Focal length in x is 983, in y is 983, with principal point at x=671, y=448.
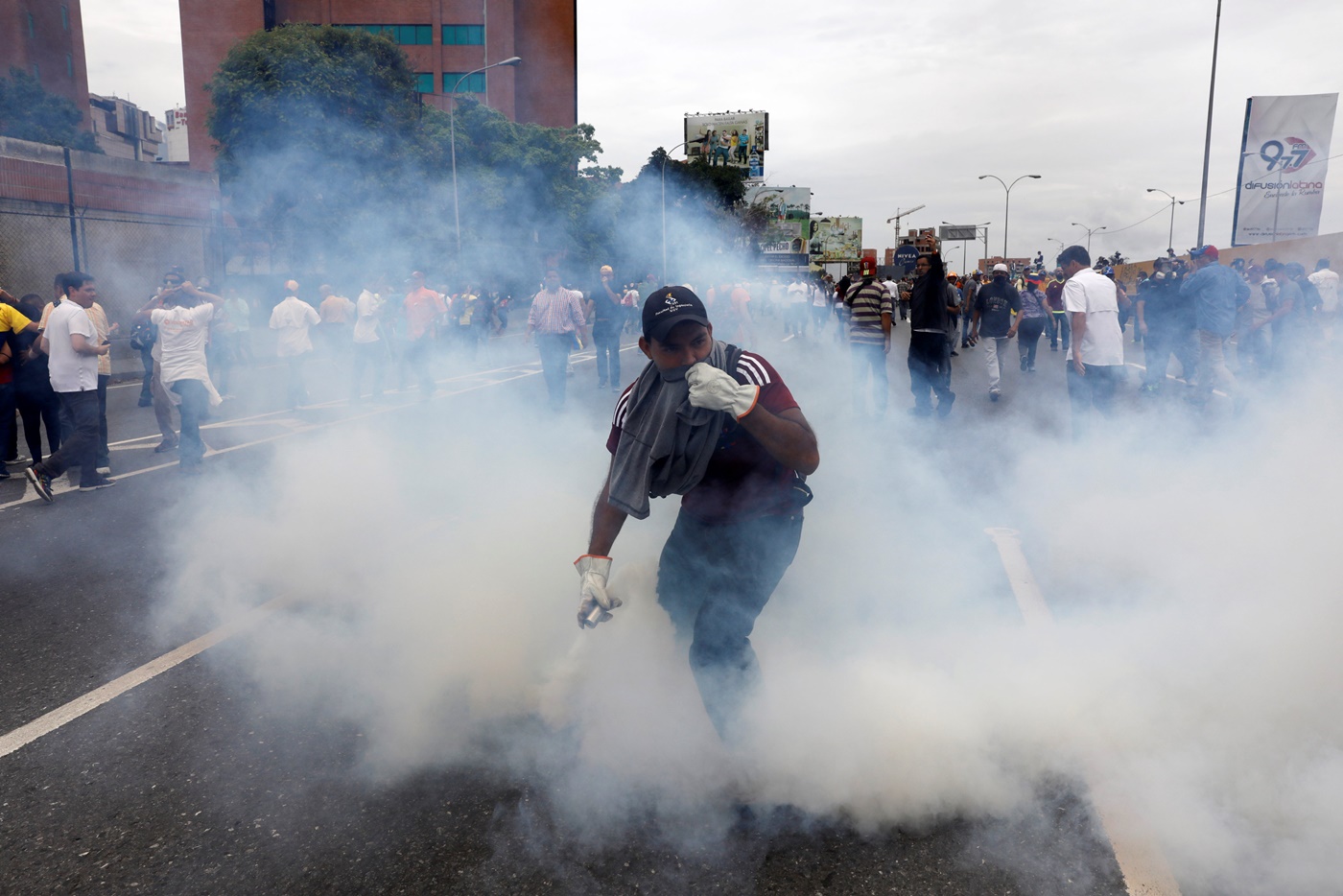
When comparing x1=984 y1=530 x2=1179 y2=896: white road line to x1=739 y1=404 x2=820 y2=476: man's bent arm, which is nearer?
x1=984 y1=530 x2=1179 y2=896: white road line

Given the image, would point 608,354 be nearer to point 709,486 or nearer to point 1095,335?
point 1095,335

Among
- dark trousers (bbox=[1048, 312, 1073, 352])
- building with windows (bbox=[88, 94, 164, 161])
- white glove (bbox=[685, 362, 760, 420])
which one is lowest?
dark trousers (bbox=[1048, 312, 1073, 352])

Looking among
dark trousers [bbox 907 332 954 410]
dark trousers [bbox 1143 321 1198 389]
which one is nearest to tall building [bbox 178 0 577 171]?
dark trousers [bbox 1143 321 1198 389]

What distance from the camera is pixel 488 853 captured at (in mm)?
2373

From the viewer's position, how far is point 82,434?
6.82 m

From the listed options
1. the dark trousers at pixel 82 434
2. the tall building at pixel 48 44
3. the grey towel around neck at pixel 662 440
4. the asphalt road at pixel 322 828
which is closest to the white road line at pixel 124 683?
the asphalt road at pixel 322 828

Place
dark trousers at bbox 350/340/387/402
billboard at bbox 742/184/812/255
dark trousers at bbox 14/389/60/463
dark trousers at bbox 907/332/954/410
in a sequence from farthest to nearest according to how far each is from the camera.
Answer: billboard at bbox 742/184/812/255
dark trousers at bbox 350/340/387/402
dark trousers at bbox 907/332/954/410
dark trousers at bbox 14/389/60/463

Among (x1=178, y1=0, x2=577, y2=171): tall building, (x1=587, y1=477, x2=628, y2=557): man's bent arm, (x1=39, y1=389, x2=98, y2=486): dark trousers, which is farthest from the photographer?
(x1=178, y1=0, x2=577, y2=171): tall building

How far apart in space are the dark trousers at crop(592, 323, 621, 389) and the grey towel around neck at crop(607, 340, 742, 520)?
33.8ft

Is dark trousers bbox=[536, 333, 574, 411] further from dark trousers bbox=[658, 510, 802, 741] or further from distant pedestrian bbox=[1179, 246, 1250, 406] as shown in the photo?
dark trousers bbox=[658, 510, 802, 741]

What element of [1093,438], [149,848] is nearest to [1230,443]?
[1093,438]

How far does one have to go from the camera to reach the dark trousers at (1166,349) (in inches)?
370

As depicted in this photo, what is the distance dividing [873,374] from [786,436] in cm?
729

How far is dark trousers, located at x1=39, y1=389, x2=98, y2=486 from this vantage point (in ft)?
22.2
